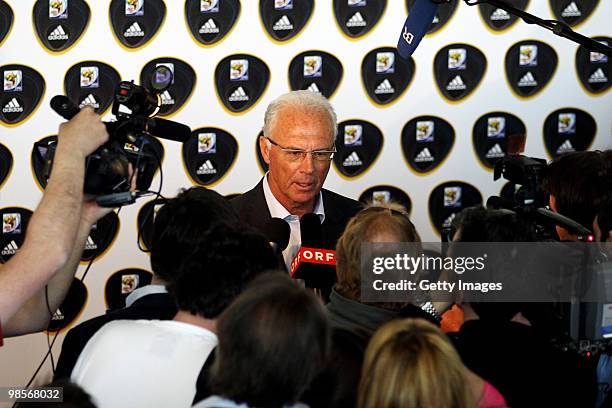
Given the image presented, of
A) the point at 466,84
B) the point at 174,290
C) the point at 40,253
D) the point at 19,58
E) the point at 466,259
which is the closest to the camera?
the point at 40,253

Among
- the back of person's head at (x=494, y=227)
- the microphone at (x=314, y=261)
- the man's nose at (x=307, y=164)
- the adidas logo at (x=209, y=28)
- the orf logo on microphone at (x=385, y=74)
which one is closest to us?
the back of person's head at (x=494, y=227)

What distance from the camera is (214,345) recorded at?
1729mm

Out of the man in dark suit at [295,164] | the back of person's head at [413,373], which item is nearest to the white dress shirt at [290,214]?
the man in dark suit at [295,164]

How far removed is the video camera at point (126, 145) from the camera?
6.25 ft

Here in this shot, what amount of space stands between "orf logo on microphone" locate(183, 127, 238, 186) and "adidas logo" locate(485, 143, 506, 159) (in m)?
1.06

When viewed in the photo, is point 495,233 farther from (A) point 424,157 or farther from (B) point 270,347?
(A) point 424,157

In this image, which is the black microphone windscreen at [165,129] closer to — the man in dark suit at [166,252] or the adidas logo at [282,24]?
the man in dark suit at [166,252]

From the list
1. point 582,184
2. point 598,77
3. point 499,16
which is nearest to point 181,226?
point 582,184

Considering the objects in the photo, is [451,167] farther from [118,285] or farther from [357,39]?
[118,285]

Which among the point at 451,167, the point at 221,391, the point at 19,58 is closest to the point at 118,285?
the point at 19,58

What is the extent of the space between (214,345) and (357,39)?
6.27 ft

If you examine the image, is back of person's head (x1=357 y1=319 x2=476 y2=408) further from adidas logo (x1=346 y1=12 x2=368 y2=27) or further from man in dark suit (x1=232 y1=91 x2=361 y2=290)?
adidas logo (x1=346 y1=12 x2=368 y2=27)

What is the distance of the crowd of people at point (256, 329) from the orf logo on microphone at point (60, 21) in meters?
1.43

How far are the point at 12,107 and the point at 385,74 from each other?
1.48 metres
